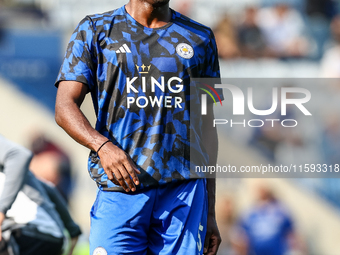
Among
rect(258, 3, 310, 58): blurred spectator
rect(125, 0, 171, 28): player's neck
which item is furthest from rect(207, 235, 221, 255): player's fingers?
rect(258, 3, 310, 58): blurred spectator

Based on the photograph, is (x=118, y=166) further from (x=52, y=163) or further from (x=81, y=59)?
(x=52, y=163)

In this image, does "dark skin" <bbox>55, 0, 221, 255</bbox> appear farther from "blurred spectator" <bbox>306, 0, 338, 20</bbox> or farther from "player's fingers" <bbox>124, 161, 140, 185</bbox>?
"blurred spectator" <bbox>306, 0, 338, 20</bbox>

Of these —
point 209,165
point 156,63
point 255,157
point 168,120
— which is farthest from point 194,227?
point 255,157

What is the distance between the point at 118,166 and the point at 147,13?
2.47ft

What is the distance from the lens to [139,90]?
1.98m

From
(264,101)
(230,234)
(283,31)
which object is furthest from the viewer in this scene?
(283,31)

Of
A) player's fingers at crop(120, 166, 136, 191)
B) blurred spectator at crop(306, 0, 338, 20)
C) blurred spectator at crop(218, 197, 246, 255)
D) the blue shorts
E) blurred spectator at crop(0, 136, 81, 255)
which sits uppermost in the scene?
blurred spectator at crop(306, 0, 338, 20)

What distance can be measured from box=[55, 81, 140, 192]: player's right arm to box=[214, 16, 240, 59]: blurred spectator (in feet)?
12.7

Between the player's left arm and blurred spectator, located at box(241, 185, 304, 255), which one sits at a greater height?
the player's left arm

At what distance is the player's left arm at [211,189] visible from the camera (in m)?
2.17

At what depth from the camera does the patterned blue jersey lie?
1954 mm

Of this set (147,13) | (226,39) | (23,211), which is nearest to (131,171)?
(147,13)

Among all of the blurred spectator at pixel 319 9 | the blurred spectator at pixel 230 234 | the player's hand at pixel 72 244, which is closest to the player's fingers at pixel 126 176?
the player's hand at pixel 72 244

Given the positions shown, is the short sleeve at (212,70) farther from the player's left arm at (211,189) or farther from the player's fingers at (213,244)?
the player's fingers at (213,244)
